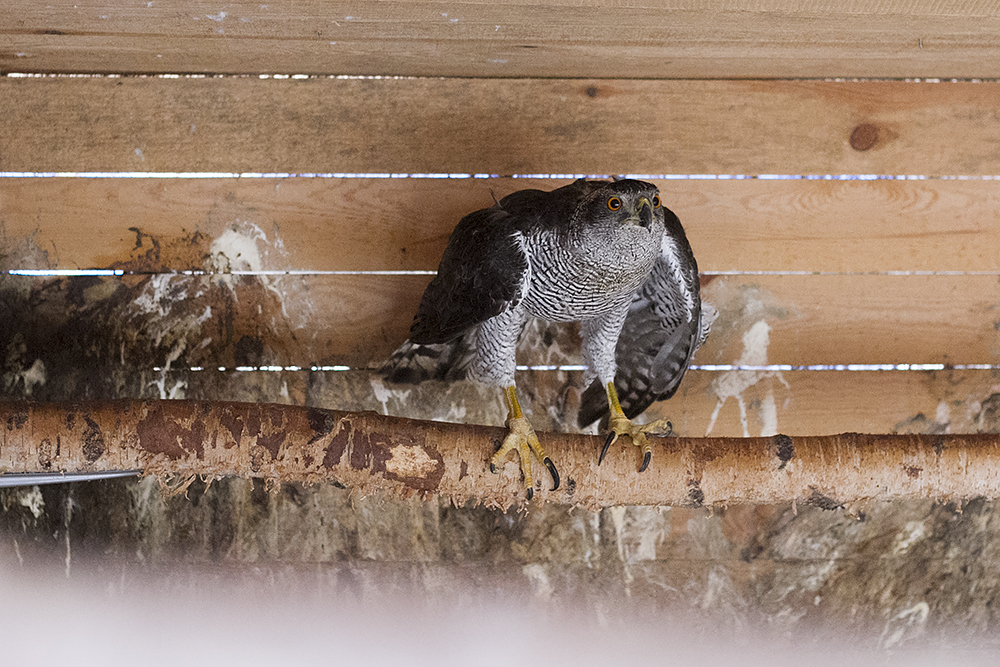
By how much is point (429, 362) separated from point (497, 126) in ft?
2.23

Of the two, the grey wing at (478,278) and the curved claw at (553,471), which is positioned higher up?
the grey wing at (478,278)

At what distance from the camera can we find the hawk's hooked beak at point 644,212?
1436mm

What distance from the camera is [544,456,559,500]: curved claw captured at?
1.56 m

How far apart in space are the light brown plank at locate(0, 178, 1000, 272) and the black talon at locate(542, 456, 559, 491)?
0.67 m

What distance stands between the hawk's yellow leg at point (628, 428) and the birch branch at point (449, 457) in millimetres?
22

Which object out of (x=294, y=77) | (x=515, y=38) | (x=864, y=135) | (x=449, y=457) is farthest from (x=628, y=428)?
(x=294, y=77)

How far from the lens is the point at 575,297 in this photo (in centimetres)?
161

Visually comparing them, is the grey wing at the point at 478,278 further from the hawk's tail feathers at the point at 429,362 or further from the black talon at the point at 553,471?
the black talon at the point at 553,471

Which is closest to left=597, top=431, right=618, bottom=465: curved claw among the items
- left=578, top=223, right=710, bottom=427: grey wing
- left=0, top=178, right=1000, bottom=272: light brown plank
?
left=578, top=223, right=710, bottom=427: grey wing

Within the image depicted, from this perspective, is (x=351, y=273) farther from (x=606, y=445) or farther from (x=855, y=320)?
(x=855, y=320)

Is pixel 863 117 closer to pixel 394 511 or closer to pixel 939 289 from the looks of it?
pixel 939 289

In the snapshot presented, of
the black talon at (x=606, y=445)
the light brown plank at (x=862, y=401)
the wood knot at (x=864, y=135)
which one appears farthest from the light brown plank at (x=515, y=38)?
the black talon at (x=606, y=445)

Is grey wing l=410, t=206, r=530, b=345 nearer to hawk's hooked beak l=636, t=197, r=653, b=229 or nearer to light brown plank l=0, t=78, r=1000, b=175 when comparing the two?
hawk's hooked beak l=636, t=197, r=653, b=229

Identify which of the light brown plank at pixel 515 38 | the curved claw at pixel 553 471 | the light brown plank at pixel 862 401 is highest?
the light brown plank at pixel 515 38
